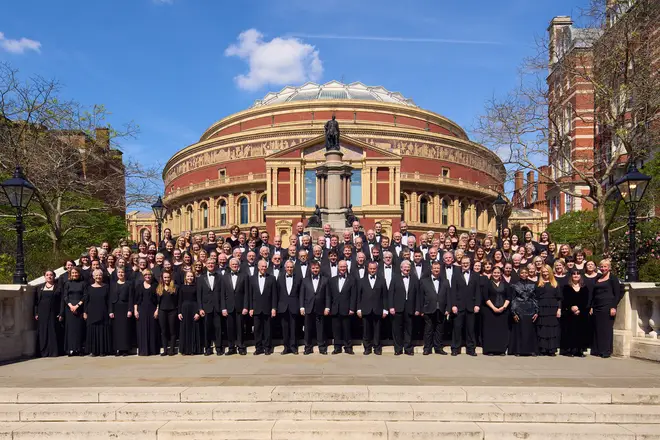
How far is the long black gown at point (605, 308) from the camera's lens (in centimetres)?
986

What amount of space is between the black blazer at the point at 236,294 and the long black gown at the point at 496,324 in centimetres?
474

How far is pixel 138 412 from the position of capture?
6.36 m

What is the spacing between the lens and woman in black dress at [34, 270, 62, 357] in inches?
416

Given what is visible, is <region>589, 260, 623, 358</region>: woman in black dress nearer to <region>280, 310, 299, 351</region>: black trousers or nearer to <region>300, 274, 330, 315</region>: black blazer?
<region>300, 274, 330, 315</region>: black blazer

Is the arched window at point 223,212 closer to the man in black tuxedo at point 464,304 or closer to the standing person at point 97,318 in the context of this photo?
the standing person at point 97,318

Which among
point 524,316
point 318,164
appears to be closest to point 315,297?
point 524,316

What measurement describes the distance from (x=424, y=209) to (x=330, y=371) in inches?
2053

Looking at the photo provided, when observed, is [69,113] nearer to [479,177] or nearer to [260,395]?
[260,395]

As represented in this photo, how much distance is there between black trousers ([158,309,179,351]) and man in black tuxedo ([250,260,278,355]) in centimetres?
162

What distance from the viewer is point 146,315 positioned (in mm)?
10445

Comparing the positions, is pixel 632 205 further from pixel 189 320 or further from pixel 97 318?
pixel 97 318

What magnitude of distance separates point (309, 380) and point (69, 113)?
2192cm

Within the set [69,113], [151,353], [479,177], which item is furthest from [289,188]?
[151,353]

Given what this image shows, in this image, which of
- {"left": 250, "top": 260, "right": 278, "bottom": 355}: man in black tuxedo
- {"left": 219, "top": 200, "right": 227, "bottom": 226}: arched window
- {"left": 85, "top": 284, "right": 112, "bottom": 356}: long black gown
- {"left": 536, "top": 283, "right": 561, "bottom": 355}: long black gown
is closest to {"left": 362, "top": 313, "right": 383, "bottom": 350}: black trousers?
{"left": 250, "top": 260, "right": 278, "bottom": 355}: man in black tuxedo
